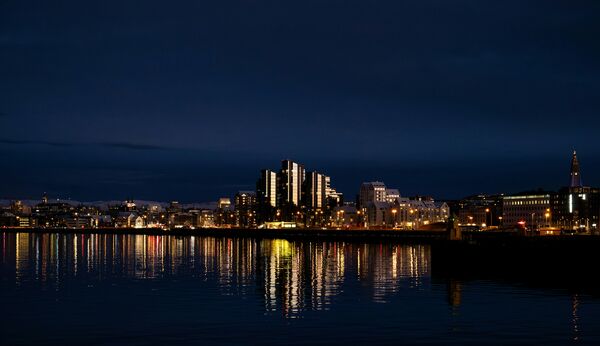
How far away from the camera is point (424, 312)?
4331cm

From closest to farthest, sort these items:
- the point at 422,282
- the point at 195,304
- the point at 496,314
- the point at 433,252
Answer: the point at 496,314
the point at 195,304
the point at 422,282
the point at 433,252

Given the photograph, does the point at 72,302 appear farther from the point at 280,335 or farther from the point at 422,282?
the point at 422,282

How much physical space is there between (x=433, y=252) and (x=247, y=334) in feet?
161

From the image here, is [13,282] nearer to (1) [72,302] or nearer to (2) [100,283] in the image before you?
(2) [100,283]

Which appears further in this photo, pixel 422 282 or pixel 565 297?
pixel 422 282

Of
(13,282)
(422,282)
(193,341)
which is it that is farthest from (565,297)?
(13,282)

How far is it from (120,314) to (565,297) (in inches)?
1029

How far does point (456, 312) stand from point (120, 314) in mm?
17363

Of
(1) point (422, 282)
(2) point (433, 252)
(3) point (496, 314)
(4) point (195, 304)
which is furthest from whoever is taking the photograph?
(2) point (433, 252)

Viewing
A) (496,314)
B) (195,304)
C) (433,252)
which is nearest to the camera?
(496,314)

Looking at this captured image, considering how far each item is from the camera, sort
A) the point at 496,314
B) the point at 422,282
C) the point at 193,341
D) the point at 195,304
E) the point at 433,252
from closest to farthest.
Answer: the point at 193,341 < the point at 496,314 < the point at 195,304 < the point at 422,282 < the point at 433,252

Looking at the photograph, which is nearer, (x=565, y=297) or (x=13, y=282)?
(x=565, y=297)

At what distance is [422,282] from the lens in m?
62.7

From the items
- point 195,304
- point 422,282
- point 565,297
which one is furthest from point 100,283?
point 565,297
